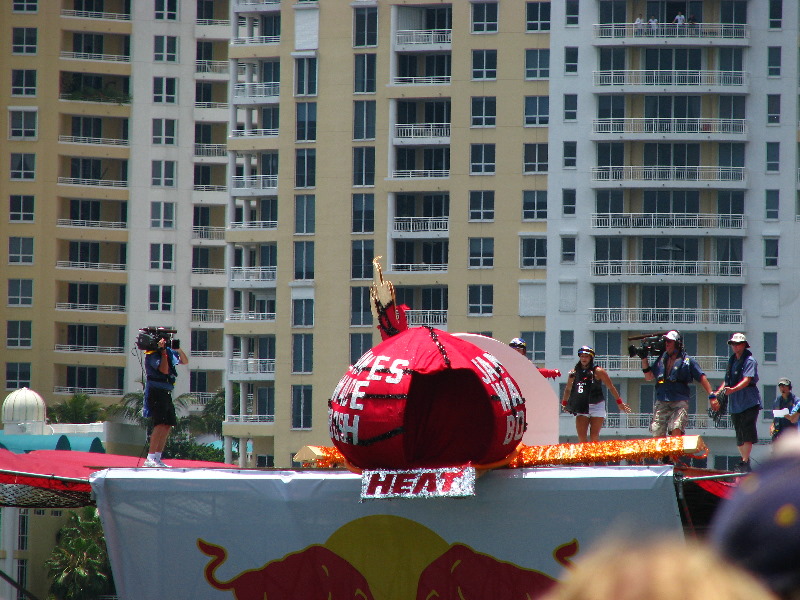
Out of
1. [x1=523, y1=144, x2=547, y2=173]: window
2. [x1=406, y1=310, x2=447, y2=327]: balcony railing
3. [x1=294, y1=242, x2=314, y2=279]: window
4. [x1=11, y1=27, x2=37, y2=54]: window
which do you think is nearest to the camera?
[x1=523, y1=144, x2=547, y2=173]: window

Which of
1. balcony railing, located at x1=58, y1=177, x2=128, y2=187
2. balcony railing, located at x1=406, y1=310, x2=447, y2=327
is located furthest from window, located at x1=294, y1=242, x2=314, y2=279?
balcony railing, located at x1=58, y1=177, x2=128, y2=187

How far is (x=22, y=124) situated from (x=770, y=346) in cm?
5122

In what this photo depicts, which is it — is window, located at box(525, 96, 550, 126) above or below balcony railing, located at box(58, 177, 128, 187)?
above

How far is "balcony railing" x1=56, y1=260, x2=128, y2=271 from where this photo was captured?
85188mm

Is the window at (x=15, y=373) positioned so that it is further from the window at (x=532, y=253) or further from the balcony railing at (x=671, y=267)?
the balcony railing at (x=671, y=267)

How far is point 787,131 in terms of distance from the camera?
66.2 m

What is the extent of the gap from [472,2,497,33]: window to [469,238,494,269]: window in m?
11.7

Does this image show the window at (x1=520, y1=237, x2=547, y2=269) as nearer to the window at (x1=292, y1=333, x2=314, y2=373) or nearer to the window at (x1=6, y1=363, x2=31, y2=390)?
the window at (x1=292, y1=333, x2=314, y2=373)

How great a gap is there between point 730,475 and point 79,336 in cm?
7854

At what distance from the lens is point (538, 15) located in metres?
68.9

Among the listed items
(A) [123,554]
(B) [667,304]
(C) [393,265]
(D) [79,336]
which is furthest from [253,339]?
(A) [123,554]

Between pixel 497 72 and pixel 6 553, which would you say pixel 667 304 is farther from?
pixel 6 553

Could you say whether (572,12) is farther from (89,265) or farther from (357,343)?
(89,265)

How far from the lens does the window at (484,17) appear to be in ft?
227
